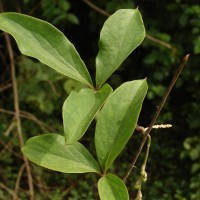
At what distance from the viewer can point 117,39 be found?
405mm

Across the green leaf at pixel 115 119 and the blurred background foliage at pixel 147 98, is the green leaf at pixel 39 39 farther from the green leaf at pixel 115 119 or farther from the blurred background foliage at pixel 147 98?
the blurred background foliage at pixel 147 98

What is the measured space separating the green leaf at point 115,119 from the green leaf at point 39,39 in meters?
0.03

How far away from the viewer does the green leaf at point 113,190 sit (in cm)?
37

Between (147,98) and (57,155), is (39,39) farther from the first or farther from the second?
(147,98)

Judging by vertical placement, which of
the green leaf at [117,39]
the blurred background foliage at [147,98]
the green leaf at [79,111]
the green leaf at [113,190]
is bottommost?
the blurred background foliage at [147,98]

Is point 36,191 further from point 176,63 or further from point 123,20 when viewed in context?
point 123,20

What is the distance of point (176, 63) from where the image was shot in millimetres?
2885

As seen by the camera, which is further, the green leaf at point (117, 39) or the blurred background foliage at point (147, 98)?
the blurred background foliage at point (147, 98)

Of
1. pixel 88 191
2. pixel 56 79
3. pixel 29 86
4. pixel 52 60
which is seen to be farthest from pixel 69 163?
pixel 88 191

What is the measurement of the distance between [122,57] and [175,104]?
2882 mm

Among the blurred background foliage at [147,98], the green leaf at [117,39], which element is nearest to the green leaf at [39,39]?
the green leaf at [117,39]

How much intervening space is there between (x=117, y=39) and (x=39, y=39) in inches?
2.5

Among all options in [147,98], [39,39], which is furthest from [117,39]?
[147,98]

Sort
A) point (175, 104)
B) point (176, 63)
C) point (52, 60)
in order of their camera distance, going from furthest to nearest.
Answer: point (175, 104) → point (176, 63) → point (52, 60)
